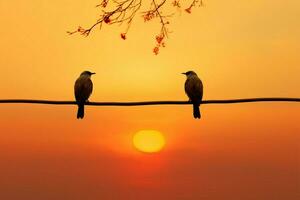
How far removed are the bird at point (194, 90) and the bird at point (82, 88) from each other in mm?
2630

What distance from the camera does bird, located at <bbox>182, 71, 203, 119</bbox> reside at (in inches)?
649

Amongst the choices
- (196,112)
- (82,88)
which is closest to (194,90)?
(196,112)

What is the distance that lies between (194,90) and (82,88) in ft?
9.80

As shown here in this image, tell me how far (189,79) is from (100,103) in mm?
7064

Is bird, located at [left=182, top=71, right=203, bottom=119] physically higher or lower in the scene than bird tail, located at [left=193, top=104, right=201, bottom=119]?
higher

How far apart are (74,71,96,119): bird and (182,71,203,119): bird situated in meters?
2.63

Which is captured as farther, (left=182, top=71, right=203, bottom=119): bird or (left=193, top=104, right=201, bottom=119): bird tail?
(left=182, top=71, right=203, bottom=119): bird

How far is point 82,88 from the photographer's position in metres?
16.5

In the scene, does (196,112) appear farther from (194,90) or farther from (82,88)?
(82,88)

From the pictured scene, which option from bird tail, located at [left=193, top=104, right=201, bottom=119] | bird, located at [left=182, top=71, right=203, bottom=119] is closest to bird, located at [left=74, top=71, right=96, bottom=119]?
bird, located at [left=182, top=71, right=203, bottom=119]

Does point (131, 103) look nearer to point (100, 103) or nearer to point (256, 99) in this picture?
point (100, 103)

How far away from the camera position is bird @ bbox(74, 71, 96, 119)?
1616 cm

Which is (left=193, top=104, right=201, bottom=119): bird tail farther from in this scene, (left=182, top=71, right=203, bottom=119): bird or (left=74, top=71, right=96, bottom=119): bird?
(left=74, top=71, right=96, bottom=119): bird

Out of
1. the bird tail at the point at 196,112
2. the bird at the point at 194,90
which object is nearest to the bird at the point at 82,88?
the bird at the point at 194,90
